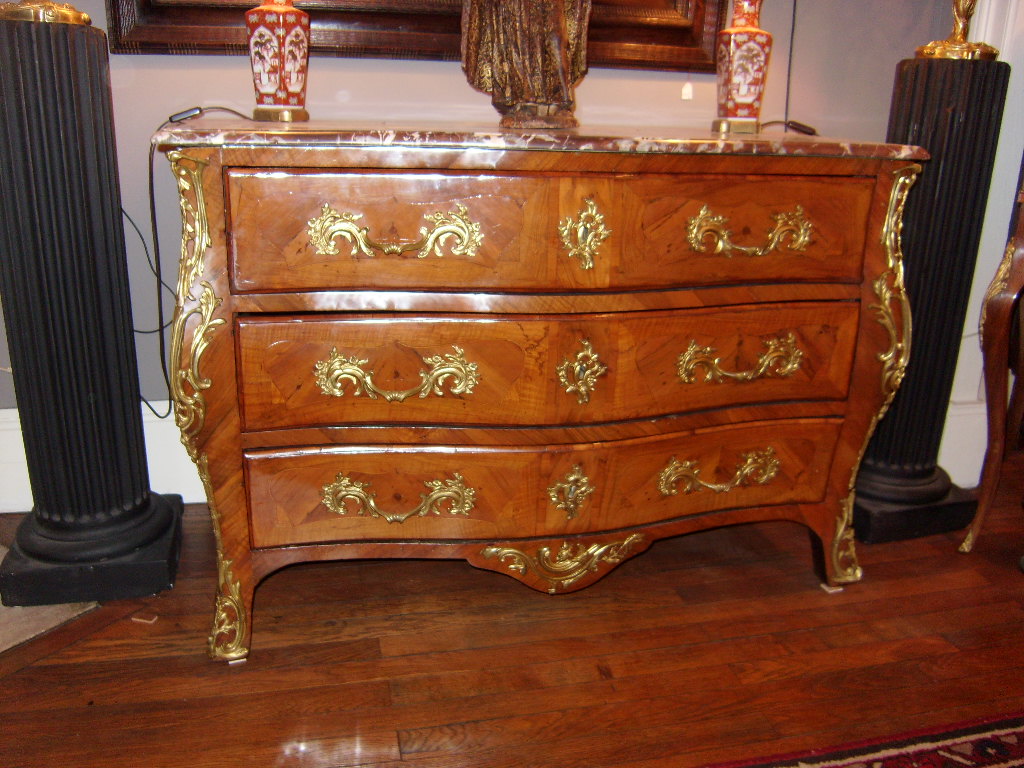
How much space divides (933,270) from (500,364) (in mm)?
1092

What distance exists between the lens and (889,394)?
1567 millimetres

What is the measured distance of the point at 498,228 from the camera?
4.19 ft

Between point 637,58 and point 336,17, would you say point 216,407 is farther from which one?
point 637,58

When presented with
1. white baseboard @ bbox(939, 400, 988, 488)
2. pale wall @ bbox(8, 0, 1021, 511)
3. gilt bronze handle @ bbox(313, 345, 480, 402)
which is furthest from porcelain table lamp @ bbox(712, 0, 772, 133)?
white baseboard @ bbox(939, 400, 988, 488)

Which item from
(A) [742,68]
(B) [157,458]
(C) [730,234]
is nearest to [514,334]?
(C) [730,234]

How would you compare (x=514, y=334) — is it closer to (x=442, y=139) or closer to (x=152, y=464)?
(x=442, y=139)

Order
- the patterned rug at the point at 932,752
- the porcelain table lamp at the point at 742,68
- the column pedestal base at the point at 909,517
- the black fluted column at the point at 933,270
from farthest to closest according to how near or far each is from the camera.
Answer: the column pedestal base at the point at 909,517, the black fluted column at the point at 933,270, the porcelain table lamp at the point at 742,68, the patterned rug at the point at 932,752

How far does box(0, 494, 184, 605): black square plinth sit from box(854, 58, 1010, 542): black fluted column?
1.61 m

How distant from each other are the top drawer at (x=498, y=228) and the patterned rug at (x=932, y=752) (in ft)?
2.63

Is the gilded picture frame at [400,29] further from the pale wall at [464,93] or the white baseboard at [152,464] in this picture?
the white baseboard at [152,464]

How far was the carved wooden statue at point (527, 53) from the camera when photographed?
1481 mm

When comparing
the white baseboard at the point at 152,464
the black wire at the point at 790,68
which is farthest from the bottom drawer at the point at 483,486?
the black wire at the point at 790,68

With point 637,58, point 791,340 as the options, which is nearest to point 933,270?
point 791,340

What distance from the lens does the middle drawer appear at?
1312 millimetres
